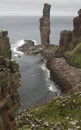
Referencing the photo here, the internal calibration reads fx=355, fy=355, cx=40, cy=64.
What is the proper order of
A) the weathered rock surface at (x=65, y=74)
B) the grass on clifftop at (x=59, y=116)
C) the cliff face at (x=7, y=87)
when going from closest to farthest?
the cliff face at (x=7, y=87) → the grass on clifftop at (x=59, y=116) → the weathered rock surface at (x=65, y=74)

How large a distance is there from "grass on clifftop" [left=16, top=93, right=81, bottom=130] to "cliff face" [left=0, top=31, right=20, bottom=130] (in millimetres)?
19097

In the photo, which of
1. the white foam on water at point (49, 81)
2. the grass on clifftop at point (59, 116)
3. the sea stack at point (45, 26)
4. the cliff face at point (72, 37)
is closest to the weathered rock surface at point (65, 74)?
the white foam on water at point (49, 81)

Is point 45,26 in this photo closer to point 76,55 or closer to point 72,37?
point 72,37

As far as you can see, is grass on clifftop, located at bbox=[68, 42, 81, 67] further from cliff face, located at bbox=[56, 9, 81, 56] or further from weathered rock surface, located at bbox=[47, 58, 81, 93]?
cliff face, located at bbox=[56, 9, 81, 56]

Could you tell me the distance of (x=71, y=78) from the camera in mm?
110062

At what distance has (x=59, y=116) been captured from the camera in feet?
208

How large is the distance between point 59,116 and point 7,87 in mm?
28675

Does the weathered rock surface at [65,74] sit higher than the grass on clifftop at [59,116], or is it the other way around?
the grass on clifftop at [59,116]

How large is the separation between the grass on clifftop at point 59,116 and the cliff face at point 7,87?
19097mm

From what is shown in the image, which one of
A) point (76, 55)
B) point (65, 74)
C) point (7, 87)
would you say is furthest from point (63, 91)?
point (7, 87)

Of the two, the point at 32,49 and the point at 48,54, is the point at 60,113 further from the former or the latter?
the point at 32,49

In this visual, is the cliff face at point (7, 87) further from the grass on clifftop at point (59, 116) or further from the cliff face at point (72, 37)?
the cliff face at point (72, 37)

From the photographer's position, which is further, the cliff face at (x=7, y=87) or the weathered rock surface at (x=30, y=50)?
the weathered rock surface at (x=30, y=50)

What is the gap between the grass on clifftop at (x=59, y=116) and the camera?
5759 cm
